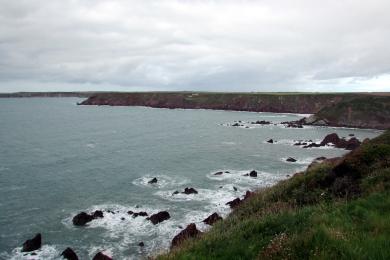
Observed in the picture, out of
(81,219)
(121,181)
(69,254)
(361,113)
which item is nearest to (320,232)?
(69,254)

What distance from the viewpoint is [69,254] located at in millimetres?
20609

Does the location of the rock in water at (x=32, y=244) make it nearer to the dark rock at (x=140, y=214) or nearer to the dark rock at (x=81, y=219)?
the dark rock at (x=81, y=219)

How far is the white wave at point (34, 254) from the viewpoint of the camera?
68.4 ft

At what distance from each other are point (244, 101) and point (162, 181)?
12655cm

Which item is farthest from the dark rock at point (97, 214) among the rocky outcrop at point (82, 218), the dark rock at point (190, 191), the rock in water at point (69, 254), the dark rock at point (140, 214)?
the dark rock at point (190, 191)

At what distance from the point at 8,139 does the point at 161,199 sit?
4930cm

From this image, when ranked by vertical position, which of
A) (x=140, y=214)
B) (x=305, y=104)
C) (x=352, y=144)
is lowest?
(x=140, y=214)

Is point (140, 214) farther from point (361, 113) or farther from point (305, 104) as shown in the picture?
point (305, 104)

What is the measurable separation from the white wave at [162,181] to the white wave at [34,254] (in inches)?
599

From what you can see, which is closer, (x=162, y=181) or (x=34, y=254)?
(x=34, y=254)

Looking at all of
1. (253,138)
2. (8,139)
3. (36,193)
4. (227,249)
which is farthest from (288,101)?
(227,249)

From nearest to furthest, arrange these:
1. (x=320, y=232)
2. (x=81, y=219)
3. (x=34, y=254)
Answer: (x=320, y=232)
(x=34, y=254)
(x=81, y=219)

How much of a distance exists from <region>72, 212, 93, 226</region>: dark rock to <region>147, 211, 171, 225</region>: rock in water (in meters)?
4.19

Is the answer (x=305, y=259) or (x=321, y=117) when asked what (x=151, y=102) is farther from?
(x=305, y=259)
